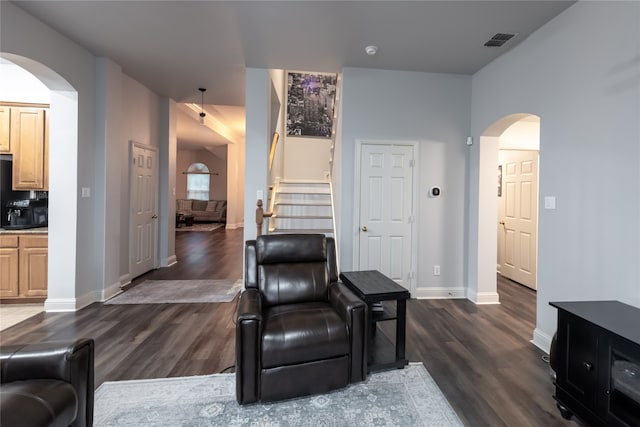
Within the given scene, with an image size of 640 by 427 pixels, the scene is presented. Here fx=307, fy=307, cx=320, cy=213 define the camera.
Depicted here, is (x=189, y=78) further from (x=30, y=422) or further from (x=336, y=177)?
A: (x=30, y=422)

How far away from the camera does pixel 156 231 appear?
18.3 ft

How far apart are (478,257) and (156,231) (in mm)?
5280

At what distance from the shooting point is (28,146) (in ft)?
12.5

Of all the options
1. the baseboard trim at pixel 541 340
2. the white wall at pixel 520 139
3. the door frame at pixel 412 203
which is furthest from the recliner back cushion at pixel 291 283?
the white wall at pixel 520 139

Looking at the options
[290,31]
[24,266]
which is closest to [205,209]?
[24,266]

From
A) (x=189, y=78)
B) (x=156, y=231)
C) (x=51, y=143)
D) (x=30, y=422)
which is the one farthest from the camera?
(x=156, y=231)

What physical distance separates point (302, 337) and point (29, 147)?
425 centimetres

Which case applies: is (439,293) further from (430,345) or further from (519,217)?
(519,217)

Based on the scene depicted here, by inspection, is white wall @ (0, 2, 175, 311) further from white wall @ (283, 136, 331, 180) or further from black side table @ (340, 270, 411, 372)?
white wall @ (283, 136, 331, 180)

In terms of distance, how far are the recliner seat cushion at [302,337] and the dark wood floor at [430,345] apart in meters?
0.79

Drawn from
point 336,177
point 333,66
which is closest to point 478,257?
point 336,177

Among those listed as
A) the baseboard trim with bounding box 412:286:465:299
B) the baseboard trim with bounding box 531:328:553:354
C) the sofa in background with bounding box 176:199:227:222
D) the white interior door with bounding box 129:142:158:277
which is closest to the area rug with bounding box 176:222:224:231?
the sofa in background with bounding box 176:199:227:222

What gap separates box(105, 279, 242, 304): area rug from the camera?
3.97 meters

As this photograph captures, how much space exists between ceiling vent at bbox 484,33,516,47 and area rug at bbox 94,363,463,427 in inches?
131
